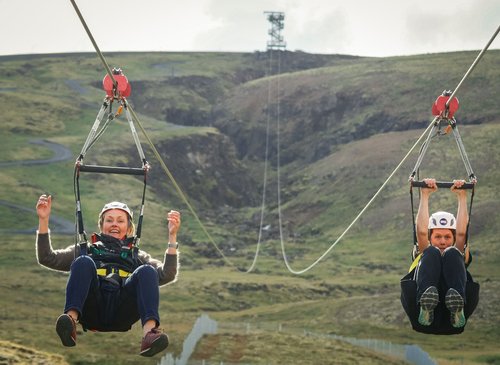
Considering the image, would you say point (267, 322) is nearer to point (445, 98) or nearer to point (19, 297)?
point (19, 297)

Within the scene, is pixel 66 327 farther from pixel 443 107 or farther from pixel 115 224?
pixel 443 107

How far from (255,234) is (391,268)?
37943 mm

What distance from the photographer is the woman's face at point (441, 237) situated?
873 inches

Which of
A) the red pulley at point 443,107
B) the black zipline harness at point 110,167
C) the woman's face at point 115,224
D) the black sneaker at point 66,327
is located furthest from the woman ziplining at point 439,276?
the black sneaker at point 66,327

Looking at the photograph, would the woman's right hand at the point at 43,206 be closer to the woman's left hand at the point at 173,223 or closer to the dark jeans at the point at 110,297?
the dark jeans at the point at 110,297

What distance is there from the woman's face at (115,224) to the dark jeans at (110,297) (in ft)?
3.90

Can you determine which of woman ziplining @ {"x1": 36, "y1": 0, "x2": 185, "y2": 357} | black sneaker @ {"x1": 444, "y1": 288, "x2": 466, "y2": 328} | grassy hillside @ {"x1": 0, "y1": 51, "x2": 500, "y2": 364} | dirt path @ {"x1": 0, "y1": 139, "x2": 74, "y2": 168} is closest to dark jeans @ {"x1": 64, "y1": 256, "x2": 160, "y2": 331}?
woman ziplining @ {"x1": 36, "y1": 0, "x2": 185, "y2": 357}

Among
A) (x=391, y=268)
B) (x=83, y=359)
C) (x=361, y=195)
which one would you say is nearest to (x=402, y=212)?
(x=361, y=195)

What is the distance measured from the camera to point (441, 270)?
21547 mm

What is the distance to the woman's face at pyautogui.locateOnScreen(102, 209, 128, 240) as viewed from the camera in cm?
2066

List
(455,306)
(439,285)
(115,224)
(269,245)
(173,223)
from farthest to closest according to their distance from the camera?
(269,245) < (439,285) < (455,306) < (115,224) < (173,223)

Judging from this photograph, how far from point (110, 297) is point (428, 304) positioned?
248 inches

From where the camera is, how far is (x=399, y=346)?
80062mm

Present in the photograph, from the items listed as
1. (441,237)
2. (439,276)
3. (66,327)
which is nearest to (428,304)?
(439,276)
